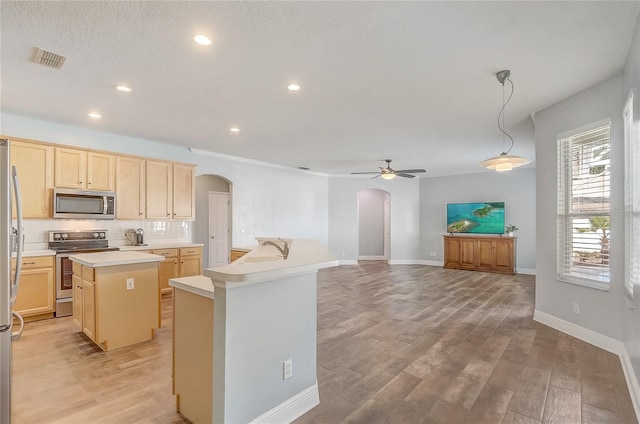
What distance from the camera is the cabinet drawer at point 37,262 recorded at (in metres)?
3.99

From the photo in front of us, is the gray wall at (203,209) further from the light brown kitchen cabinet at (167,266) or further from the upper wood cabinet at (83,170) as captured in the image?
the upper wood cabinet at (83,170)

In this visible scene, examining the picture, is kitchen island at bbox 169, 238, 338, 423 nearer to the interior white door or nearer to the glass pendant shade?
the glass pendant shade

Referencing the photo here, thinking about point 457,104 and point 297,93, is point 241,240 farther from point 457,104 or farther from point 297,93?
point 457,104

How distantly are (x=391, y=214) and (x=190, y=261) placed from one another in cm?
637

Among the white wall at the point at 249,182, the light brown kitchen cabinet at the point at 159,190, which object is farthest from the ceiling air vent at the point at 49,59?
the light brown kitchen cabinet at the point at 159,190

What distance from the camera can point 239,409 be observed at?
5.80 feet

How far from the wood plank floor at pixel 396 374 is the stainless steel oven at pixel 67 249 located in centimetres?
29

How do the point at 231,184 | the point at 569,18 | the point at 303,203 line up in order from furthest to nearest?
the point at 303,203 < the point at 231,184 < the point at 569,18

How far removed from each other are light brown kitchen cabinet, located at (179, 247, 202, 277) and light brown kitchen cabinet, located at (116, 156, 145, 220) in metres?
0.93

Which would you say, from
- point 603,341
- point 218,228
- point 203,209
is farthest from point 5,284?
point 218,228

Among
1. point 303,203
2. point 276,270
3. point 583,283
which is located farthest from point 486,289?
point 276,270

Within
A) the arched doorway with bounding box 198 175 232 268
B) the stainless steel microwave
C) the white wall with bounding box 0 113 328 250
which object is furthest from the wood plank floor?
the arched doorway with bounding box 198 175 232 268

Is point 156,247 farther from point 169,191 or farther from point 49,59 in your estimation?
point 49,59

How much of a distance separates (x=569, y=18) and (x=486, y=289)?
518cm
